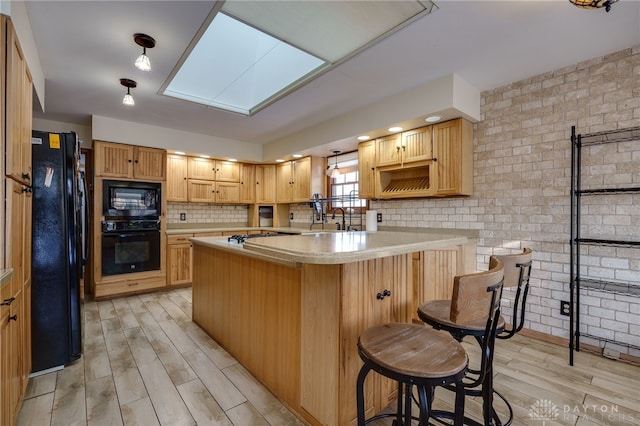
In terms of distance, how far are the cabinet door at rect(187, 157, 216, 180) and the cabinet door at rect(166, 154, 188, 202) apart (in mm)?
95

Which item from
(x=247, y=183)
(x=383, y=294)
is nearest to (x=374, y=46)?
(x=383, y=294)

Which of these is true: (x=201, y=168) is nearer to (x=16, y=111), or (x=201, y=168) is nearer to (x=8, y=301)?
(x=16, y=111)

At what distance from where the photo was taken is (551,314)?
2707mm

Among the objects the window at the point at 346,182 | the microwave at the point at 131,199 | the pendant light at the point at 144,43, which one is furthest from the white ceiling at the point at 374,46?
the window at the point at 346,182

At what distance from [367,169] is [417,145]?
0.75m

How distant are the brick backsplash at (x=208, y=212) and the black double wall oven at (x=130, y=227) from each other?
0.73m

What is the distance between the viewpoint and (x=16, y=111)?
5.20 feet

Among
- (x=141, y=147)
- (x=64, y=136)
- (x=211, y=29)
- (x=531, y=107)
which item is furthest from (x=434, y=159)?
(x=141, y=147)

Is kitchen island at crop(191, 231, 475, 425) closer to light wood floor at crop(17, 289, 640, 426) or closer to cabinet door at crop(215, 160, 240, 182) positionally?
light wood floor at crop(17, 289, 640, 426)

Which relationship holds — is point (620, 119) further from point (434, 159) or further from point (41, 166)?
point (41, 166)

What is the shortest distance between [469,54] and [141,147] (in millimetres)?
4290

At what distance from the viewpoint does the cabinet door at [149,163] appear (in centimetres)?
427

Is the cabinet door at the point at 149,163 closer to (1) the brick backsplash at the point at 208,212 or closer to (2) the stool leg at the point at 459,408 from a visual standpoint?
(1) the brick backsplash at the point at 208,212

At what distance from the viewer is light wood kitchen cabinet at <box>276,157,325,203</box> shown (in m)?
4.93
